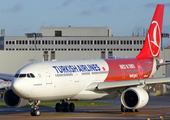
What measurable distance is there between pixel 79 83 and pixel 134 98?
475 centimetres

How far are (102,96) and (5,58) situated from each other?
55.3 meters

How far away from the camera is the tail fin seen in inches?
1634

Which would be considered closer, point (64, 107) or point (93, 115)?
point (93, 115)

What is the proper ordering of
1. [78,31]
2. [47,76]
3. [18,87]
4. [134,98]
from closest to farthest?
[18,87], [47,76], [134,98], [78,31]

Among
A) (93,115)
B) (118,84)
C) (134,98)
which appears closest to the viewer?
(93,115)

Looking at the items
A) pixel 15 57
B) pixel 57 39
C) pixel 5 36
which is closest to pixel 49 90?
pixel 15 57

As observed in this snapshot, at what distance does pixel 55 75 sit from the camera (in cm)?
2870

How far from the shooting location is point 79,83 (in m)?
30.5

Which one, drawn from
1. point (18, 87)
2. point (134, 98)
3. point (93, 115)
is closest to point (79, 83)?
point (93, 115)

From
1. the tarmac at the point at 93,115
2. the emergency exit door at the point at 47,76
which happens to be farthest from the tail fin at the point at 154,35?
the emergency exit door at the point at 47,76

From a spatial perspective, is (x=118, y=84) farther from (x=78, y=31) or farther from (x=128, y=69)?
(x=78, y=31)

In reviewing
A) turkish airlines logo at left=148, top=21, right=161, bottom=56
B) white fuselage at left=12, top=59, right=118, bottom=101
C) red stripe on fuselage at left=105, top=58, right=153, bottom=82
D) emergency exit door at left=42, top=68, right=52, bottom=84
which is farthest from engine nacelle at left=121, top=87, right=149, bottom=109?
turkish airlines logo at left=148, top=21, right=161, bottom=56

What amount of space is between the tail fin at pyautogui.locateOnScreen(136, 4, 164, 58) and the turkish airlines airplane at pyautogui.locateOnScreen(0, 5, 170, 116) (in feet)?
12.2

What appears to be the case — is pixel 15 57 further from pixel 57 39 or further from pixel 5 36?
pixel 5 36
